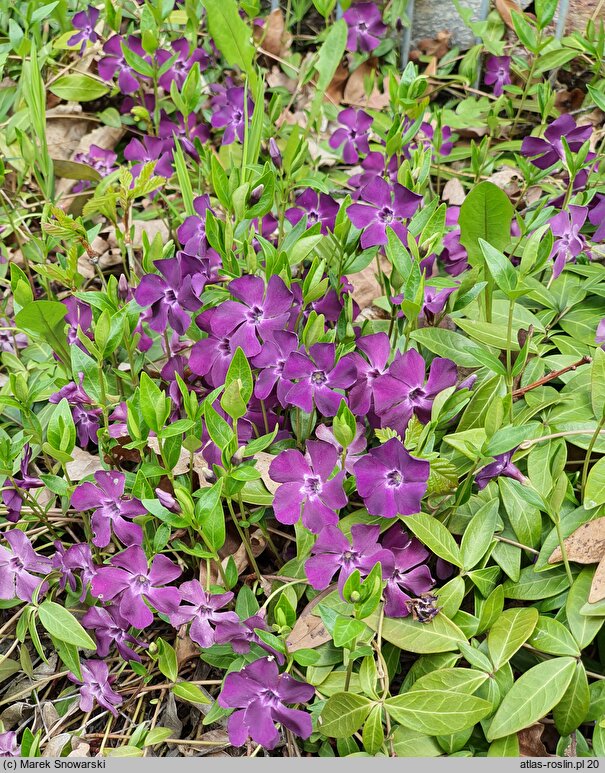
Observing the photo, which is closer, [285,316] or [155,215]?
[285,316]

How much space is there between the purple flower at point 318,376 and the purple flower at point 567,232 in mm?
594

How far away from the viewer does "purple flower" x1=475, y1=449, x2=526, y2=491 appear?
1463 millimetres

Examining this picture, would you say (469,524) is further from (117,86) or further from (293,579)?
(117,86)

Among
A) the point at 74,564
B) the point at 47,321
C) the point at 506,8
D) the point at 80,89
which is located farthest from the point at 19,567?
the point at 506,8

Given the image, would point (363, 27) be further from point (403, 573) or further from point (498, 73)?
point (403, 573)

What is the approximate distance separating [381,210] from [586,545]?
0.79m

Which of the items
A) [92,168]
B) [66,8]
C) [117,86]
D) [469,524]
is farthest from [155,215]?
[469,524]

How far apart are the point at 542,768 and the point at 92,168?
2.02m

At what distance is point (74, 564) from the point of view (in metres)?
1.49

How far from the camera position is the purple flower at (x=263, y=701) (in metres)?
1.28

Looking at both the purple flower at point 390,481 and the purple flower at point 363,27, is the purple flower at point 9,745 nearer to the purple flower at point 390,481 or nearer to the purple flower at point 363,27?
the purple flower at point 390,481

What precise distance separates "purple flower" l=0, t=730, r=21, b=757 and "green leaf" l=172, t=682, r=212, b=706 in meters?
0.30

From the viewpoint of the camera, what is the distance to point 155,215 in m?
2.37

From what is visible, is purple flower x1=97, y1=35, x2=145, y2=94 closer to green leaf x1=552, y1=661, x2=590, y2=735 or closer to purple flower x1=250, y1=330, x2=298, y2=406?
purple flower x1=250, y1=330, x2=298, y2=406
